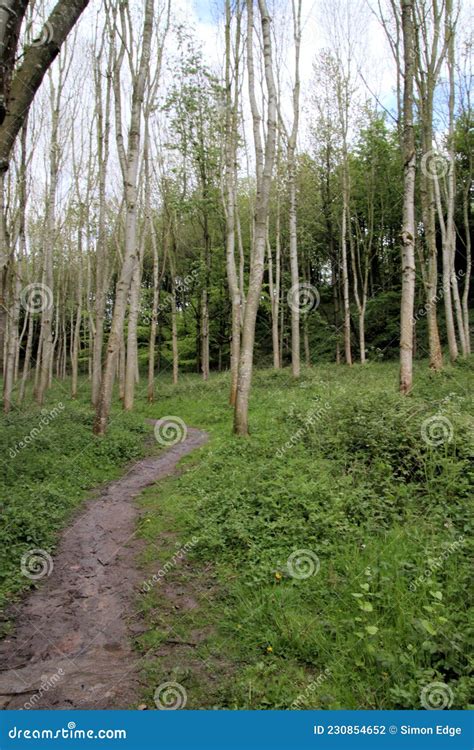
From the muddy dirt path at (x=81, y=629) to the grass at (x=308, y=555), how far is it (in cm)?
20

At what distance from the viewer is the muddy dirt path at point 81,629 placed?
323 centimetres

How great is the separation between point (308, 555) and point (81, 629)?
2.28 metres

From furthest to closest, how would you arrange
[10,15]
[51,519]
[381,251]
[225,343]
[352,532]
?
[225,343], [381,251], [51,519], [352,532], [10,15]

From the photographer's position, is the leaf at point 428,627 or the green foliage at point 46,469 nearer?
the leaf at point 428,627

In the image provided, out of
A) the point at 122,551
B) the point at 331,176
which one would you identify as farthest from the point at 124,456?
the point at 331,176

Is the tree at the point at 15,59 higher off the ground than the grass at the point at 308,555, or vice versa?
the tree at the point at 15,59

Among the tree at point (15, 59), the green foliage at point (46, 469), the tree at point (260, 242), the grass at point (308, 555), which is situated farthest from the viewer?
the tree at point (260, 242)

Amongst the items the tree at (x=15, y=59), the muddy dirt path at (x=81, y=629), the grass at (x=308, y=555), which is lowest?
the muddy dirt path at (x=81, y=629)

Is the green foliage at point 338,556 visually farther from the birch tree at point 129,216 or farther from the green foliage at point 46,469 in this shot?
the birch tree at point 129,216

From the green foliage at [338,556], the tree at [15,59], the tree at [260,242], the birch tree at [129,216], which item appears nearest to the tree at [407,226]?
the green foliage at [338,556]

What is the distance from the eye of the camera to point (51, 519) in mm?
6207

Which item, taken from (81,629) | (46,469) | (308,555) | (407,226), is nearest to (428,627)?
(308,555)

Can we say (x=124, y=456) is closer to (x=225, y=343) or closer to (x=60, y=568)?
(x=60, y=568)

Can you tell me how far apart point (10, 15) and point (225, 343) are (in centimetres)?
3091
